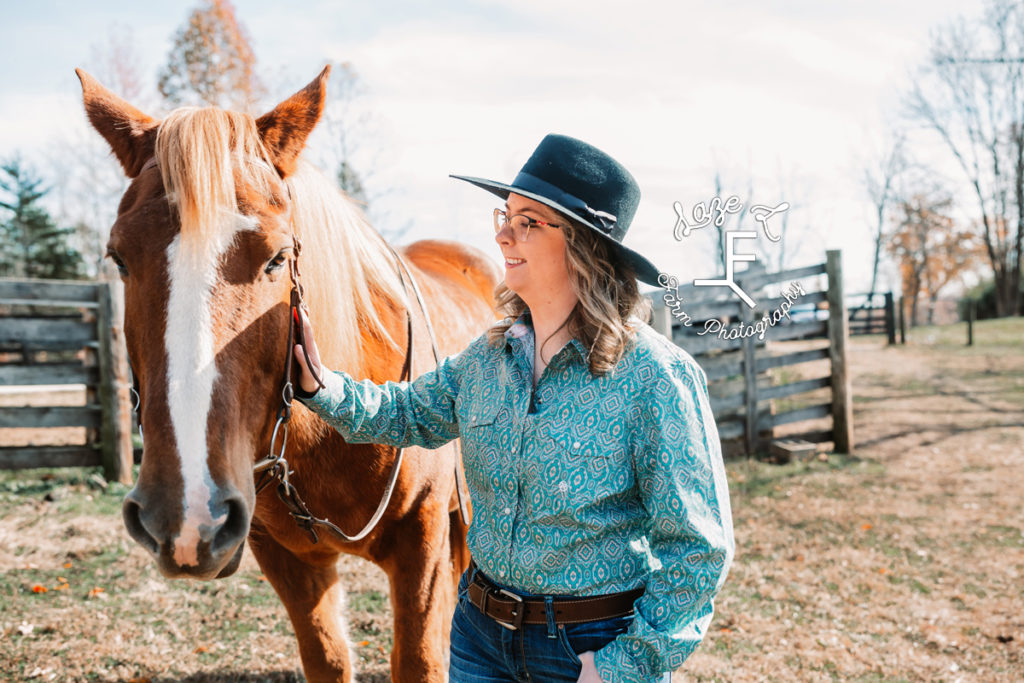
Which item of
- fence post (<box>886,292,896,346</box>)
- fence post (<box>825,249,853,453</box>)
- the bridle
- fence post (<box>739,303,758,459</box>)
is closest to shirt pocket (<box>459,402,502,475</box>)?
the bridle

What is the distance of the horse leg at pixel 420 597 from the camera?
91.7 inches

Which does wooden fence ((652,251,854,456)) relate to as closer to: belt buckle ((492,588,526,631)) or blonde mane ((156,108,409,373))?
blonde mane ((156,108,409,373))

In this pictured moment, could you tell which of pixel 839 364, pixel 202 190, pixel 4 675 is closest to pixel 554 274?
pixel 202 190

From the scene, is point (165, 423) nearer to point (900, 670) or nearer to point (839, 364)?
point (900, 670)

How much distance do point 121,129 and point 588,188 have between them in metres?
1.31

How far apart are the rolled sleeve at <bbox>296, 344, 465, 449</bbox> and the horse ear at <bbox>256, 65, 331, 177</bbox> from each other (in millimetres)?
646

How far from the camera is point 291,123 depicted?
1983mm

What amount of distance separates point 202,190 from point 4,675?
3361mm

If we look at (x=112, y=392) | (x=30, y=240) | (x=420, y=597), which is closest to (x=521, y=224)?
(x=420, y=597)

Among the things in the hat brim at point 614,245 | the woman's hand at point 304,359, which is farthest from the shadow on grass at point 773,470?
the woman's hand at point 304,359

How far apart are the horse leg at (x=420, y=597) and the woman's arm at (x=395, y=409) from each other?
0.52m

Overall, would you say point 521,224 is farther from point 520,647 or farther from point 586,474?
point 520,647

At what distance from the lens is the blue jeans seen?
5.04 feet

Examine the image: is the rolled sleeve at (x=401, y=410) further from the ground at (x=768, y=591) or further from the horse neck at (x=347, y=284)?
the ground at (x=768, y=591)
